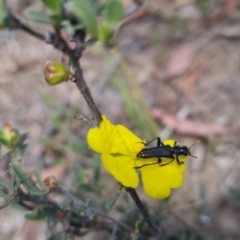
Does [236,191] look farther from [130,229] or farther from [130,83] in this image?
[130,83]

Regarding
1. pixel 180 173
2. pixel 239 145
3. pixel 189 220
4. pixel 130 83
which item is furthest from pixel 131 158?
pixel 130 83

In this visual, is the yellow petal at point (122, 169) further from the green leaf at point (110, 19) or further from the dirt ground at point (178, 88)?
the dirt ground at point (178, 88)

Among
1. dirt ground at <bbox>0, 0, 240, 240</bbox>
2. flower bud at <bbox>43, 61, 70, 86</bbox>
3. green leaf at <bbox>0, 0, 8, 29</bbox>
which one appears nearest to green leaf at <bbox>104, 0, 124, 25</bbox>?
green leaf at <bbox>0, 0, 8, 29</bbox>

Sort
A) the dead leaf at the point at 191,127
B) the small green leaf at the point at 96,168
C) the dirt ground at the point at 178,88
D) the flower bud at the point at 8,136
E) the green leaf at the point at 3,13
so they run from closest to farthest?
the flower bud at the point at 8,136 < the green leaf at the point at 3,13 < the small green leaf at the point at 96,168 < the dirt ground at the point at 178,88 < the dead leaf at the point at 191,127

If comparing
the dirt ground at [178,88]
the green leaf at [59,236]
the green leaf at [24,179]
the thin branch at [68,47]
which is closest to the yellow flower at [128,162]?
the thin branch at [68,47]

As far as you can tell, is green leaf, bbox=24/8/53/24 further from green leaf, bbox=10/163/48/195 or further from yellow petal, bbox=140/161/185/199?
yellow petal, bbox=140/161/185/199

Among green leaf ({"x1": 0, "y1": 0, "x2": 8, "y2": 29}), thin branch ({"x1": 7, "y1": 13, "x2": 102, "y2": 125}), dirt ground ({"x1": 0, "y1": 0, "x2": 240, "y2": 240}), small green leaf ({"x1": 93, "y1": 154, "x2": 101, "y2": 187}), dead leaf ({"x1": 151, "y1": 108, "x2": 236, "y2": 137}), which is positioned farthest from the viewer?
dead leaf ({"x1": 151, "y1": 108, "x2": 236, "y2": 137})

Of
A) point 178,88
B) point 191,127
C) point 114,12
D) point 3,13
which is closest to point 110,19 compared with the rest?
point 114,12
